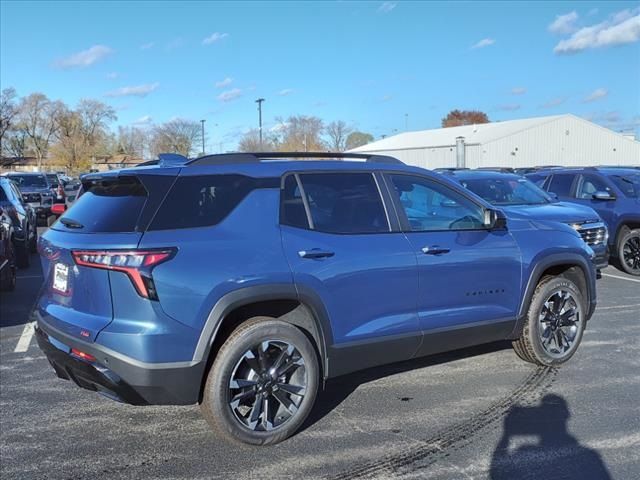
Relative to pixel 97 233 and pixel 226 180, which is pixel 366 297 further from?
pixel 97 233

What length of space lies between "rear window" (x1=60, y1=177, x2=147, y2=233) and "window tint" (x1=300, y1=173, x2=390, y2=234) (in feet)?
3.60

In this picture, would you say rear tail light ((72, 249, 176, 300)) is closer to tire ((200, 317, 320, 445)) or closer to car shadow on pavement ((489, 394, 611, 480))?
tire ((200, 317, 320, 445))

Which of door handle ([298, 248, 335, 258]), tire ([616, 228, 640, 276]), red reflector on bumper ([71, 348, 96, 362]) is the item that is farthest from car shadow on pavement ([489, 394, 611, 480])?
tire ([616, 228, 640, 276])

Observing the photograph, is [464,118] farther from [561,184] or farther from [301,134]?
[561,184]

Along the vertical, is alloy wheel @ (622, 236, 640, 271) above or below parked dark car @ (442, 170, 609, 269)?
below

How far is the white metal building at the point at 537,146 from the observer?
50.8m

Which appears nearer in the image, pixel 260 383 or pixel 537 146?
pixel 260 383

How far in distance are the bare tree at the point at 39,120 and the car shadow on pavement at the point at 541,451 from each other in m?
98.0

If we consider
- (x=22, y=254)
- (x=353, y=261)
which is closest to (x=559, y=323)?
(x=353, y=261)

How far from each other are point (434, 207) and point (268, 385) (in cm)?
190

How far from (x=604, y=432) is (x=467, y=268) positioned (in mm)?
1424

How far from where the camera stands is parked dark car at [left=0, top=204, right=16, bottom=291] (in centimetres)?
763

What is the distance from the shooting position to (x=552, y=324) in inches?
204

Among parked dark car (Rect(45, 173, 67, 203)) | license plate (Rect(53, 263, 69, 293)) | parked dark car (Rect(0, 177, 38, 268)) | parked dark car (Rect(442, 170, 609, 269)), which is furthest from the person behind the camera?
parked dark car (Rect(45, 173, 67, 203))
